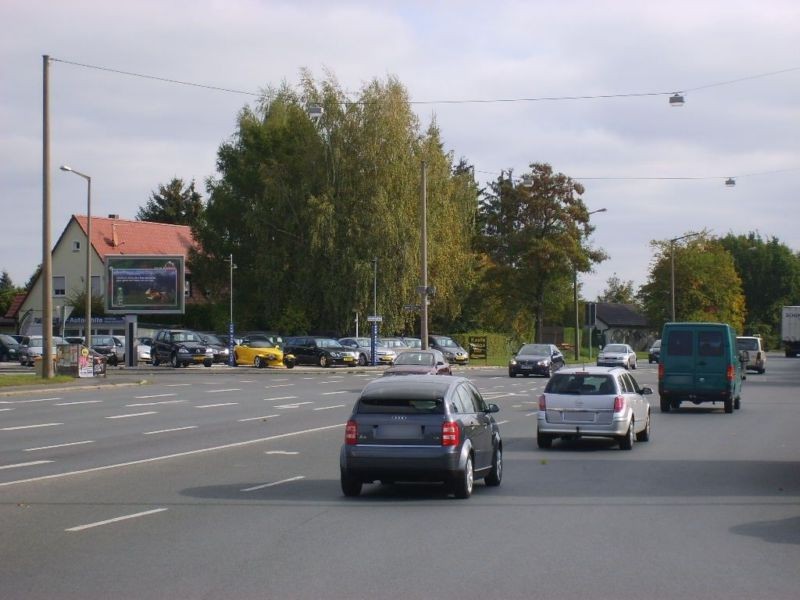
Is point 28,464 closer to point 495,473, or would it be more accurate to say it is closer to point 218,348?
point 495,473

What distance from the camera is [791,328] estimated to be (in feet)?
290

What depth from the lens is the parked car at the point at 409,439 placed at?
1291cm

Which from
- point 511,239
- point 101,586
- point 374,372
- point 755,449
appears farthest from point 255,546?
point 511,239

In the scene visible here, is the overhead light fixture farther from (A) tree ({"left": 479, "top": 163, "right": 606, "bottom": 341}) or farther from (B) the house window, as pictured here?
(B) the house window

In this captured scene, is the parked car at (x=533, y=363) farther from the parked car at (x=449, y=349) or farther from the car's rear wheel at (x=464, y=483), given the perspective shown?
A: the car's rear wheel at (x=464, y=483)

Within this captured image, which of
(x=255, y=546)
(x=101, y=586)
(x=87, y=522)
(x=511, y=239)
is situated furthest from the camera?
(x=511, y=239)

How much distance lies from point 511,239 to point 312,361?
23810 millimetres

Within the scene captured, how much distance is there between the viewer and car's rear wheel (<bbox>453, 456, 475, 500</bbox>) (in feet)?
43.1

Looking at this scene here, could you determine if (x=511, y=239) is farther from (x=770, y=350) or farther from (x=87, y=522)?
(x=87, y=522)

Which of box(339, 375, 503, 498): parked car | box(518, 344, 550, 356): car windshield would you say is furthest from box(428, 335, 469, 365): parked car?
box(339, 375, 503, 498): parked car

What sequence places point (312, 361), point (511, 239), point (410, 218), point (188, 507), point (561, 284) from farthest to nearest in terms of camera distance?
point (561, 284) → point (511, 239) → point (410, 218) → point (312, 361) → point (188, 507)

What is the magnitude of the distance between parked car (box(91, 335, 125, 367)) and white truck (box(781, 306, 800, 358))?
1977 inches

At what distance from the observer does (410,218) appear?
66750 millimetres

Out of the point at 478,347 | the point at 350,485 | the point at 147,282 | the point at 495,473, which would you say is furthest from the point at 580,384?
the point at 478,347
